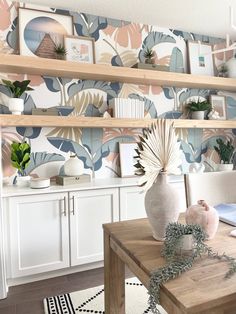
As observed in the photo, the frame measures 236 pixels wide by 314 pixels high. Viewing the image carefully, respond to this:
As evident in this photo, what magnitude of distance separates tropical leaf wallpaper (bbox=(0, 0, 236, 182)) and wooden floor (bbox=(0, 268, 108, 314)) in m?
0.98

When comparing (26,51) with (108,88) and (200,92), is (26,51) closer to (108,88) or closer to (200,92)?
(108,88)

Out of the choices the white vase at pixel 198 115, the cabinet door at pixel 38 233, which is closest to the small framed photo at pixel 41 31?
the cabinet door at pixel 38 233

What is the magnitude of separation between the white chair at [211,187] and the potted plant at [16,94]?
156 cm

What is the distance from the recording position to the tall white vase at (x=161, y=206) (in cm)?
116

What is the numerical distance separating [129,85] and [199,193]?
1.55 meters

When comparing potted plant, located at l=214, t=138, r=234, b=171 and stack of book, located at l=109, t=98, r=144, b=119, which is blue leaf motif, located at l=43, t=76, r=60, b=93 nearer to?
A: stack of book, located at l=109, t=98, r=144, b=119

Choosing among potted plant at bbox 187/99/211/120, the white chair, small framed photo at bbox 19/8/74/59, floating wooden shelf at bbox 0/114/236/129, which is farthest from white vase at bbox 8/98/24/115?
potted plant at bbox 187/99/211/120

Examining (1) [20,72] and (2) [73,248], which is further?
(1) [20,72]

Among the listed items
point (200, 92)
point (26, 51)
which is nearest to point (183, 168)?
point (200, 92)

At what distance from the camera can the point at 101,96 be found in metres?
2.84

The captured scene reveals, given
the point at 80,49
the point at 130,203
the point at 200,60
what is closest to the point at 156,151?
the point at 130,203

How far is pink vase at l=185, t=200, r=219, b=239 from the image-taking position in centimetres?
115

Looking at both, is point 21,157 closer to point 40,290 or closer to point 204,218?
point 40,290

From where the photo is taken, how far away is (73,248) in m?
2.29
